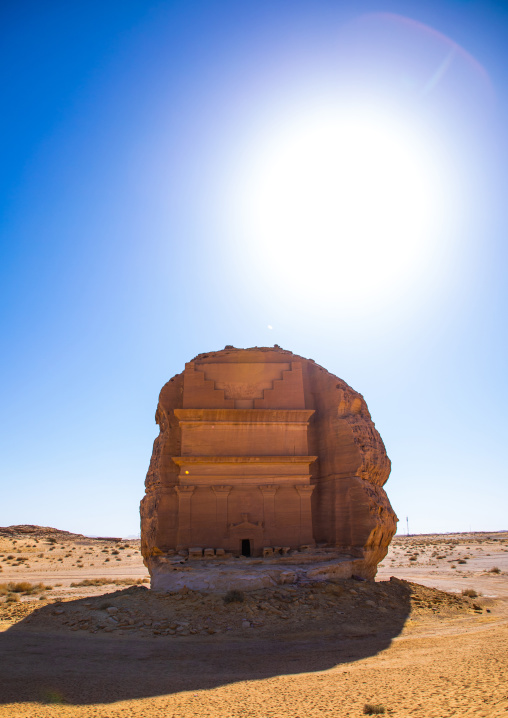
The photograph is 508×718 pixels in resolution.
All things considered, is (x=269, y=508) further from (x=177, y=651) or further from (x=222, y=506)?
(x=177, y=651)

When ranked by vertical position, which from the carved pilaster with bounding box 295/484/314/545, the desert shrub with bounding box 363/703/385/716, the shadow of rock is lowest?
the shadow of rock

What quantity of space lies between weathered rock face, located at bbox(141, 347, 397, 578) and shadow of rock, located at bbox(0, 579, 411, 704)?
2784 millimetres

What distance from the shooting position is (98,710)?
25.8 ft

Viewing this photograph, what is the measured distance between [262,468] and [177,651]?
8.10 meters

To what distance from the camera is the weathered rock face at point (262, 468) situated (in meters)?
18.1

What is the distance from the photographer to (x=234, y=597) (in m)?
14.2

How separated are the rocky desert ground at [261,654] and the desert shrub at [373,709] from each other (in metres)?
0.02

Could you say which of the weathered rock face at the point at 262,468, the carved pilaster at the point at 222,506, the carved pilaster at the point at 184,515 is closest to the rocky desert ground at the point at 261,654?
the carved pilaster at the point at 184,515

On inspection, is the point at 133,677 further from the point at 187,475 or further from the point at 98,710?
the point at 187,475

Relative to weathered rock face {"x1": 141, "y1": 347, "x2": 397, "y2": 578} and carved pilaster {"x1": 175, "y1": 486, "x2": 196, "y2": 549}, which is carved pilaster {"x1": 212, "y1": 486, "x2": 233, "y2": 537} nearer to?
weathered rock face {"x1": 141, "y1": 347, "x2": 397, "y2": 578}

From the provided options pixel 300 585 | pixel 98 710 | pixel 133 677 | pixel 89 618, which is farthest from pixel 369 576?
pixel 98 710

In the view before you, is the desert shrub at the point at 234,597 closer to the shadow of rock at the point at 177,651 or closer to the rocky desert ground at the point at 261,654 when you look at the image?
the rocky desert ground at the point at 261,654

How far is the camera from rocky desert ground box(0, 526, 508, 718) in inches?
316

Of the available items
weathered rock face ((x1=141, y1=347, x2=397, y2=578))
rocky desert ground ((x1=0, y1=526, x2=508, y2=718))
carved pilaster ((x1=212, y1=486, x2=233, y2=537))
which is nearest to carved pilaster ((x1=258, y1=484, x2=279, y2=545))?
weathered rock face ((x1=141, y1=347, x2=397, y2=578))
